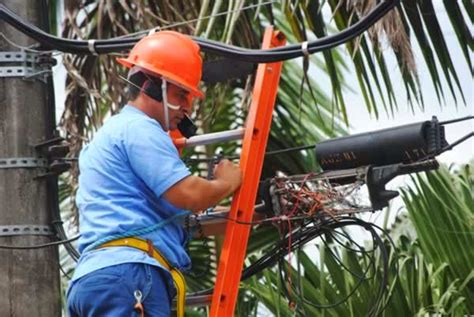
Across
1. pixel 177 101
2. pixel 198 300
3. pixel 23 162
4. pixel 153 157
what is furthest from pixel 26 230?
pixel 153 157

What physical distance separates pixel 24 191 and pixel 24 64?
61cm

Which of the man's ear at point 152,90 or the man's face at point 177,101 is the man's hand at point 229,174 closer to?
the man's face at point 177,101

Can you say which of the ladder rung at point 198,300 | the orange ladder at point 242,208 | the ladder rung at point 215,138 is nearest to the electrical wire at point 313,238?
the ladder rung at point 198,300

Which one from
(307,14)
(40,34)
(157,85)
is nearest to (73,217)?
(307,14)

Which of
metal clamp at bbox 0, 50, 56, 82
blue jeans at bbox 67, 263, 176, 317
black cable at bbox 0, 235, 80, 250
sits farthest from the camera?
metal clamp at bbox 0, 50, 56, 82

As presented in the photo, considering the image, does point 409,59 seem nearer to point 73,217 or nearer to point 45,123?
point 45,123

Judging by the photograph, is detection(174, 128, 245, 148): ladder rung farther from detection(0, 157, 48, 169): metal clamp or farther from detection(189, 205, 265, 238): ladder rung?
detection(0, 157, 48, 169): metal clamp

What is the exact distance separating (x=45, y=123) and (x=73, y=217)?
2.52 m

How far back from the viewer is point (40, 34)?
6988 mm

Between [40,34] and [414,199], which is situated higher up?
[40,34]

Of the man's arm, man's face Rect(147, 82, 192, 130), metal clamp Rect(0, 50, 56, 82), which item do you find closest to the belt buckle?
the man's arm

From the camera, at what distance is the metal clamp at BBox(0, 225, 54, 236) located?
6895 millimetres

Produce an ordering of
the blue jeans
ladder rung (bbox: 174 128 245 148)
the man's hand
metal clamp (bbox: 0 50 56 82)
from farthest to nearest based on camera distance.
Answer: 1. metal clamp (bbox: 0 50 56 82)
2. ladder rung (bbox: 174 128 245 148)
3. the man's hand
4. the blue jeans

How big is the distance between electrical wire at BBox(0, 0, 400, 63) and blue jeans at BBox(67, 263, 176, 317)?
111 cm
